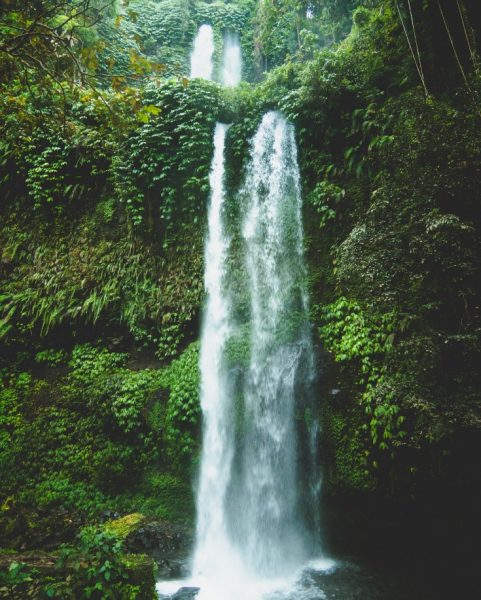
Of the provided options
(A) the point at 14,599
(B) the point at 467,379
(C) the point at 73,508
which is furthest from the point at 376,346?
(C) the point at 73,508

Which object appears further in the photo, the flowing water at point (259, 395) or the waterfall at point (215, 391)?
the waterfall at point (215, 391)

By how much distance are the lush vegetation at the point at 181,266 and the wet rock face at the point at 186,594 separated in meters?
1.47

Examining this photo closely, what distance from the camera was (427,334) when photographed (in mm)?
4352

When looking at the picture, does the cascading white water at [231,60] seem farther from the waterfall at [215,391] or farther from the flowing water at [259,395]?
the flowing water at [259,395]

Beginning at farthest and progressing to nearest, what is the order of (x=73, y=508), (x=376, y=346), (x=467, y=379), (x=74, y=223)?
(x=74, y=223)
(x=73, y=508)
(x=376, y=346)
(x=467, y=379)

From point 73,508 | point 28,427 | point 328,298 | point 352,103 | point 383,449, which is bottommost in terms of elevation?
point 73,508

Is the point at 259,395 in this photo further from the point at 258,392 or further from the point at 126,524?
the point at 126,524

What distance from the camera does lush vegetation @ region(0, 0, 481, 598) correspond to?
4.11m

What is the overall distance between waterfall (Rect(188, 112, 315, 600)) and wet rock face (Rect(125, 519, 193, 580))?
0.23 m

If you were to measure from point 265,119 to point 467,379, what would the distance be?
24.5 ft

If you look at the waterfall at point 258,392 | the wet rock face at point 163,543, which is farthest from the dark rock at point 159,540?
the waterfall at point 258,392

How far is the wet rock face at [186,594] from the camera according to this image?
13.8 feet

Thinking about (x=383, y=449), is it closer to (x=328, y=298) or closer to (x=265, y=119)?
(x=328, y=298)

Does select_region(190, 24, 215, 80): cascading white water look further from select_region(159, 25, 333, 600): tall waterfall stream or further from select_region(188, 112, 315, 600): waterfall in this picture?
select_region(188, 112, 315, 600): waterfall
